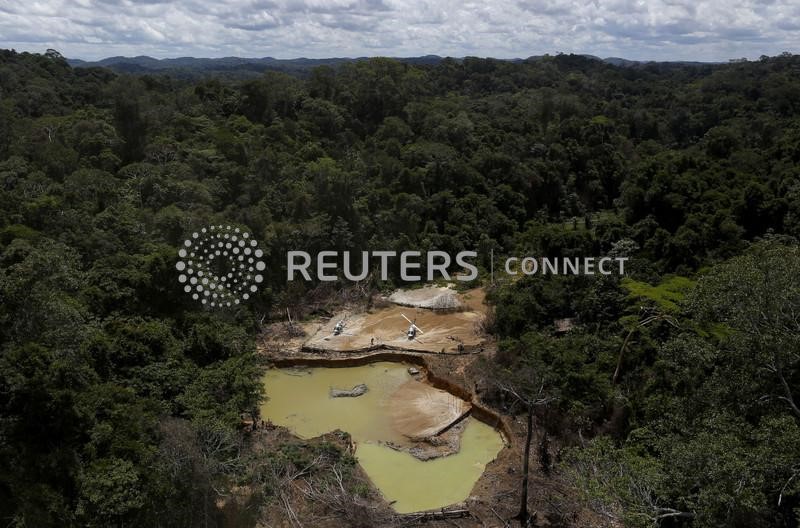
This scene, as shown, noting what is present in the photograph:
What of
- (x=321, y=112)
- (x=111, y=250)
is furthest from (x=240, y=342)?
(x=321, y=112)

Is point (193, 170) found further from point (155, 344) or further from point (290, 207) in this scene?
point (155, 344)

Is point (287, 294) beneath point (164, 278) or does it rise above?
beneath

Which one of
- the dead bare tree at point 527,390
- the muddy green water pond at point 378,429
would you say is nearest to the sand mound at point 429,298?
the muddy green water pond at point 378,429

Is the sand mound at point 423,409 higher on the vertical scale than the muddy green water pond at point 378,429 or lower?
higher

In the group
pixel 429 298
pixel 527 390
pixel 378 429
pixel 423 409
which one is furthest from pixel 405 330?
pixel 527 390

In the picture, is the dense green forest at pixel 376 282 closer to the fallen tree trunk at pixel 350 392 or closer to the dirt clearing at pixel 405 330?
the dirt clearing at pixel 405 330

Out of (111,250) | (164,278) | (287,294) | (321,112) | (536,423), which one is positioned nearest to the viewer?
(536,423)

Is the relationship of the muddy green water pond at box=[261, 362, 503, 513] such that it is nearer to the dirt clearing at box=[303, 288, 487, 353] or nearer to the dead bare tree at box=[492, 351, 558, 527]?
the dirt clearing at box=[303, 288, 487, 353]
